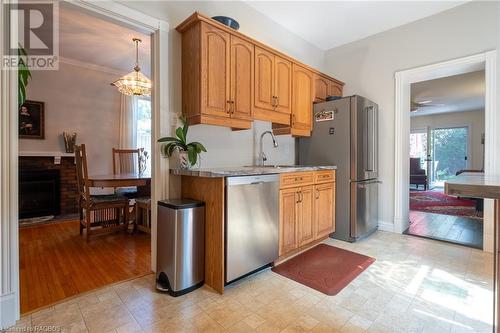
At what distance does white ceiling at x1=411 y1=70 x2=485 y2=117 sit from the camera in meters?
4.98

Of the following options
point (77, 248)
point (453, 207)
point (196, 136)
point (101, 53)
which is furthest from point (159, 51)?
point (453, 207)

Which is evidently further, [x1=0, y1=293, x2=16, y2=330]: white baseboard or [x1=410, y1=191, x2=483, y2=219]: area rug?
[x1=410, y1=191, x2=483, y2=219]: area rug

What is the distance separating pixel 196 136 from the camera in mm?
2391

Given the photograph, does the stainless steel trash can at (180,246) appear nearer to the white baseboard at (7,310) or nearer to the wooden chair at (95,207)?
the white baseboard at (7,310)

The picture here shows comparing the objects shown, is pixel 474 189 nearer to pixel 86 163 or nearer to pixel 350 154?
pixel 350 154

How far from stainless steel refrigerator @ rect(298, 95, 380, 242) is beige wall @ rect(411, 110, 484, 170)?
24.2ft

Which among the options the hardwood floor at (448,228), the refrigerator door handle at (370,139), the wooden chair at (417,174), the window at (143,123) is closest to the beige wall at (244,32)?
the refrigerator door handle at (370,139)

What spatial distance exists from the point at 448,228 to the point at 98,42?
19.5 ft

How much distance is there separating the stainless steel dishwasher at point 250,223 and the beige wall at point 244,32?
2.33 feet

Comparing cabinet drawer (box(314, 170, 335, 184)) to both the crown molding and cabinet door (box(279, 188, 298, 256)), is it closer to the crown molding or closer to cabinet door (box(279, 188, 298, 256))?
cabinet door (box(279, 188, 298, 256))

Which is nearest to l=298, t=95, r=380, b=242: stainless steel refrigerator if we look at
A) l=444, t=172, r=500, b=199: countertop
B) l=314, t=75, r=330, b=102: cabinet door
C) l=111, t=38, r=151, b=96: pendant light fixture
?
l=314, t=75, r=330, b=102: cabinet door

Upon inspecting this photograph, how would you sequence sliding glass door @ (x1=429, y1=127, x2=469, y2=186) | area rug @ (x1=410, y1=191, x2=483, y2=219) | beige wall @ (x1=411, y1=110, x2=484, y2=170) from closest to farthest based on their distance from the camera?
area rug @ (x1=410, y1=191, x2=483, y2=219), beige wall @ (x1=411, y1=110, x2=484, y2=170), sliding glass door @ (x1=429, y1=127, x2=469, y2=186)

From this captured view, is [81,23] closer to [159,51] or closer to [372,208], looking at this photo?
[159,51]

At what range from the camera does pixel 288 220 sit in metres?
2.42
